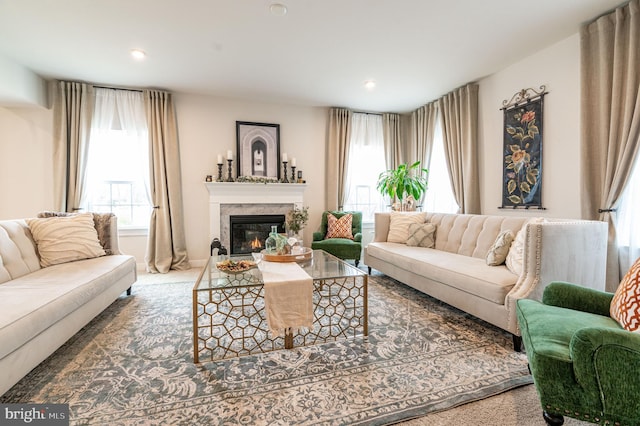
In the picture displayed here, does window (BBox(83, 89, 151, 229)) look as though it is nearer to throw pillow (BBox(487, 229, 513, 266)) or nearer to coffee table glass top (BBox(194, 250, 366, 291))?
coffee table glass top (BBox(194, 250, 366, 291))

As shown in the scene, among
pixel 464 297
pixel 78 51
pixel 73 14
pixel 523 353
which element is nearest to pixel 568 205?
pixel 464 297

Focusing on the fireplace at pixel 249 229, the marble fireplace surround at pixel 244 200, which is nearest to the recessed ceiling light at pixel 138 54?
the marble fireplace surround at pixel 244 200

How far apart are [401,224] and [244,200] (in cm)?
236

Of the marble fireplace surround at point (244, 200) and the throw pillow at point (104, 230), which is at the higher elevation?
the marble fireplace surround at point (244, 200)

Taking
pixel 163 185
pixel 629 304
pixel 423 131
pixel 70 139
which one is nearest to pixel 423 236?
pixel 423 131

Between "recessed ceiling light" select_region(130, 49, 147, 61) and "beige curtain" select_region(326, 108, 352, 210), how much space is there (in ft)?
9.04

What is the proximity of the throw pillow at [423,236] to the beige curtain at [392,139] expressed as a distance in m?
1.95

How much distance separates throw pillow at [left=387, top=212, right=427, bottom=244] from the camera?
12.8 feet

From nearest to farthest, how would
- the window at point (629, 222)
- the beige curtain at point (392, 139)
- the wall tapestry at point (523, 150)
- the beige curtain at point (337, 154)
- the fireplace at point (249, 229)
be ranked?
1. the window at point (629, 222)
2. the wall tapestry at point (523, 150)
3. the fireplace at point (249, 229)
4. the beige curtain at point (337, 154)
5. the beige curtain at point (392, 139)

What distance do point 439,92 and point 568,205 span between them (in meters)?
2.32

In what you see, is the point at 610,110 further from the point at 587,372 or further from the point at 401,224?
the point at 587,372

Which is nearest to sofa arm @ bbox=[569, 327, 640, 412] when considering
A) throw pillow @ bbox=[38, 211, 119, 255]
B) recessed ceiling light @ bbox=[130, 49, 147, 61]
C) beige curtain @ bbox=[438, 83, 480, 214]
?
beige curtain @ bbox=[438, 83, 480, 214]

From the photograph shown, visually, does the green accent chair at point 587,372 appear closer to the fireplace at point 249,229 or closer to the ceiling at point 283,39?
the ceiling at point 283,39

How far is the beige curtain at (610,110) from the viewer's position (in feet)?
7.93
